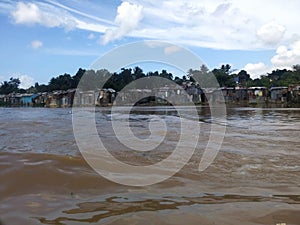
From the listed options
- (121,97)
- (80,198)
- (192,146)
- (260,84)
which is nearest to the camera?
(80,198)

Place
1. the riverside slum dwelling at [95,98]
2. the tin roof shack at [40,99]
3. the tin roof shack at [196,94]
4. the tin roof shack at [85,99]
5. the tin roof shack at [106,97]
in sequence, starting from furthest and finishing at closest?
the tin roof shack at [40,99] < the tin roof shack at [196,94] < the tin roof shack at [106,97] < the riverside slum dwelling at [95,98] < the tin roof shack at [85,99]

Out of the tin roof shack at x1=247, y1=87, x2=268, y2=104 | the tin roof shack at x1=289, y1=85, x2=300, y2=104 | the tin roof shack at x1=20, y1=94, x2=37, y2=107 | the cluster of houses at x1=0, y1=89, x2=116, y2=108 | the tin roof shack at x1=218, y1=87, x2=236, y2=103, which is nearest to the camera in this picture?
the tin roof shack at x1=289, y1=85, x2=300, y2=104

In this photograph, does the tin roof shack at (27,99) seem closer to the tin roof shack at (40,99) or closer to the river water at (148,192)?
the tin roof shack at (40,99)

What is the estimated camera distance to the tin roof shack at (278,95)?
31.0 meters

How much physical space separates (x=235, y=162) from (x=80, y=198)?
82.2 inches

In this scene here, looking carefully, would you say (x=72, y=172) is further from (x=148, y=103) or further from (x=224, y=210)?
(x=148, y=103)

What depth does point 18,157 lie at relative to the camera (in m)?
3.38

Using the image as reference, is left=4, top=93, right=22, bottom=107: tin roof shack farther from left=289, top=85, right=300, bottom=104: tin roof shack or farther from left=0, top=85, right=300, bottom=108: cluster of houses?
left=289, top=85, right=300, bottom=104: tin roof shack

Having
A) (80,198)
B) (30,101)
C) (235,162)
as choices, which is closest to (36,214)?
(80,198)

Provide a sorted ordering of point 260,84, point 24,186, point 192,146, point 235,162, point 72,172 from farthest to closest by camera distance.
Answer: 1. point 260,84
2. point 192,146
3. point 235,162
4. point 72,172
5. point 24,186

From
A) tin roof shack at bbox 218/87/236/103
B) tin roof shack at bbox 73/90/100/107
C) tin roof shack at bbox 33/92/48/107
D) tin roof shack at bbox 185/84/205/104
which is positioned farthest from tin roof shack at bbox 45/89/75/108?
tin roof shack at bbox 218/87/236/103

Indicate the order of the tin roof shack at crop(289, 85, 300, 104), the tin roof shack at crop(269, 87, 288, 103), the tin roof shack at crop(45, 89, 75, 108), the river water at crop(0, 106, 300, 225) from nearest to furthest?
1. the river water at crop(0, 106, 300, 225)
2. the tin roof shack at crop(289, 85, 300, 104)
3. the tin roof shack at crop(269, 87, 288, 103)
4. the tin roof shack at crop(45, 89, 75, 108)

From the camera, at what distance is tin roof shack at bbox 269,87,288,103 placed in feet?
102

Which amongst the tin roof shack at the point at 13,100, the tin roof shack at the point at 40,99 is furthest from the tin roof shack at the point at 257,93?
the tin roof shack at the point at 13,100
